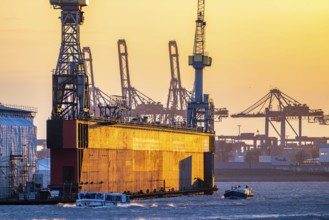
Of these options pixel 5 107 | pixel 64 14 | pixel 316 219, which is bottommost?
pixel 316 219

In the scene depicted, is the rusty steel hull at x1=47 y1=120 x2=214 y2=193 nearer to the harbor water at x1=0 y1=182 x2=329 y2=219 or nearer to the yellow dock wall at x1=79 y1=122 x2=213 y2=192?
the yellow dock wall at x1=79 y1=122 x2=213 y2=192

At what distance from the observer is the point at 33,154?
14975cm

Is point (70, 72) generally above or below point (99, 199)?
above

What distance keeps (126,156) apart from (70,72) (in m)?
12.0

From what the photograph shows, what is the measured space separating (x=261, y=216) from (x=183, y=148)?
54.7 meters

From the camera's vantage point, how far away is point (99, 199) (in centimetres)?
14162

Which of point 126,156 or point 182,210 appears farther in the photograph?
point 126,156

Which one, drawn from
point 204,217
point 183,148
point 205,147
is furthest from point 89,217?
point 205,147

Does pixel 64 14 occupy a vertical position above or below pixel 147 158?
above

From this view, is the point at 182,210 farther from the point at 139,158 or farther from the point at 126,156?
the point at 139,158

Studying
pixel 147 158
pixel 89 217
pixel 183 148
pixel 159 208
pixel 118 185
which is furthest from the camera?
pixel 183 148

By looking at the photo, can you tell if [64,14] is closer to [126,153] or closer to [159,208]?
[126,153]

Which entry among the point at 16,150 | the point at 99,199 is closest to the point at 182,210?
the point at 99,199

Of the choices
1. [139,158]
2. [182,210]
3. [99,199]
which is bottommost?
[182,210]
